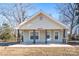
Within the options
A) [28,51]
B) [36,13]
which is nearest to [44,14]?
[36,13]

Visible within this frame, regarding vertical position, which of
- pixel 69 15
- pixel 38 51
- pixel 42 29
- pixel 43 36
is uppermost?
pixel 69 15

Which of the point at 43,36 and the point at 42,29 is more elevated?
the point at 42,29

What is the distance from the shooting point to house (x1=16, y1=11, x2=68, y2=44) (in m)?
8.57

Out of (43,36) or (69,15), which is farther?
(43,36)

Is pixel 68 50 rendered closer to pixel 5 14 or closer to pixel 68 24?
pixel 68 24

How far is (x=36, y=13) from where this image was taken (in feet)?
28.2

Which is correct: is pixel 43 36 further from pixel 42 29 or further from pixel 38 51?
pixel 38 51

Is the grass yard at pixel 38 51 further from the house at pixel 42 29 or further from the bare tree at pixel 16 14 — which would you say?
the bare tree at pixel 16 14

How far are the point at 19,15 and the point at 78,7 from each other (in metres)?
0.98

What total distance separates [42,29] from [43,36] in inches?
5.1

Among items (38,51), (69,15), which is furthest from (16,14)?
(69,15)

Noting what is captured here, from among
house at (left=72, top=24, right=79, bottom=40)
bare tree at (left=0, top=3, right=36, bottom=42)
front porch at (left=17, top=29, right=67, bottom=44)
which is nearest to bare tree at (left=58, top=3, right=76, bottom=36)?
house at (left=72, top=24, right=79, bottom=40)

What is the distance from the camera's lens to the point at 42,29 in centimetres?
860

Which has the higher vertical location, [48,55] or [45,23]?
[45,23]
